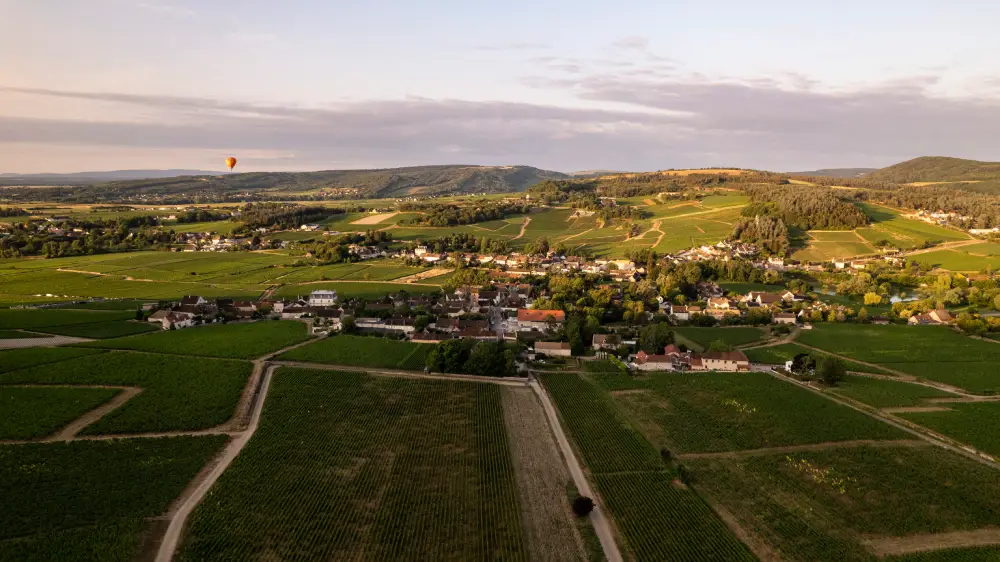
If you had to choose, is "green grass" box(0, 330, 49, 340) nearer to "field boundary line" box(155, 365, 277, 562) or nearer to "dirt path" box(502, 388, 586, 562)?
"field boundary line" box(155, 365, 277, 562)

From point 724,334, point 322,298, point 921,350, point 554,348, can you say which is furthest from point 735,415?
point 322,298

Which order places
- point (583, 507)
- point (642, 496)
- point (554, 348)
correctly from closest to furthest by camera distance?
→ point (583, 507), point (642, 496), point (554, 348)

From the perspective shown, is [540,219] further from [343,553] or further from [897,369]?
[343,553]

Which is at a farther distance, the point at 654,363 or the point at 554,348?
the point at 554,348

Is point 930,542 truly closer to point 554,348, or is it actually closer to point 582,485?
point 582,485

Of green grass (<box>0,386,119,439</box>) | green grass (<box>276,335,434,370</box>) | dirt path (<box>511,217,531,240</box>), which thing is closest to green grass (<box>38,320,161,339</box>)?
green grass (<box>0,386,119,439</box>)

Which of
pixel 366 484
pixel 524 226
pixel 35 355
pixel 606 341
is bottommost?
pixel 366 484
